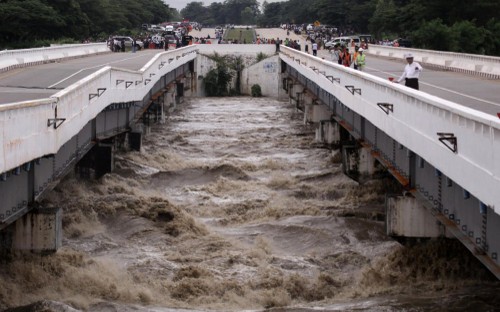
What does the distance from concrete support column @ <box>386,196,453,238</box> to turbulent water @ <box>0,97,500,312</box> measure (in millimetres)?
568

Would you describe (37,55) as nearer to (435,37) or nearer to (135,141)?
(135,141)

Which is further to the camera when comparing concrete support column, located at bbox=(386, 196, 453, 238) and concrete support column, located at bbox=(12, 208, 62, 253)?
concrete support column, located at bbox=(386, 196, 453, 238)

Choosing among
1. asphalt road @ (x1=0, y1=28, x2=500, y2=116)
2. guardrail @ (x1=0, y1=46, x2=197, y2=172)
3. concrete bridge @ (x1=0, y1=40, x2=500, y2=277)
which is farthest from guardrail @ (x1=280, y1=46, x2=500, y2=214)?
guardrail @ (x1=0, y1=46, x2=197, y2=172)

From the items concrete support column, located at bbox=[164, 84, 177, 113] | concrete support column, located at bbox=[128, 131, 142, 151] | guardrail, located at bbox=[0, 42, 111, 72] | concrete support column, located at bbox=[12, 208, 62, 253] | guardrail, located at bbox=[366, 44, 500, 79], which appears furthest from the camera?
concrete support column, located at bbox=[164, 84, 177, 113]

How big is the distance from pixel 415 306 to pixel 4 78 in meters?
23.1

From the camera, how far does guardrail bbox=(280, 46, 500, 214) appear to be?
1349cm

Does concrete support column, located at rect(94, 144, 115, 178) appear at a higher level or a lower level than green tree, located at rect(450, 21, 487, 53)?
lower

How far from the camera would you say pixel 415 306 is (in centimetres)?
1819

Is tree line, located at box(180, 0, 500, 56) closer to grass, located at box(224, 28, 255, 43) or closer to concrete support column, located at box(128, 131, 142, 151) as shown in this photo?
grass, located at box(224, 28, 255, 43)

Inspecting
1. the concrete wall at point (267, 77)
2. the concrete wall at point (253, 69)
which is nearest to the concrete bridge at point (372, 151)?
the concrete wall at point (267, 77)

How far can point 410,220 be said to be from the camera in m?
20.0

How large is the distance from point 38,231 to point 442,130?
7898 millimetres

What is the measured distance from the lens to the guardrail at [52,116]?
15.6 metres

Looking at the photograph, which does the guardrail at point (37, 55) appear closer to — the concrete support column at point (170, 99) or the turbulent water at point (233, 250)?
the concrete support column at point (170, 99)
